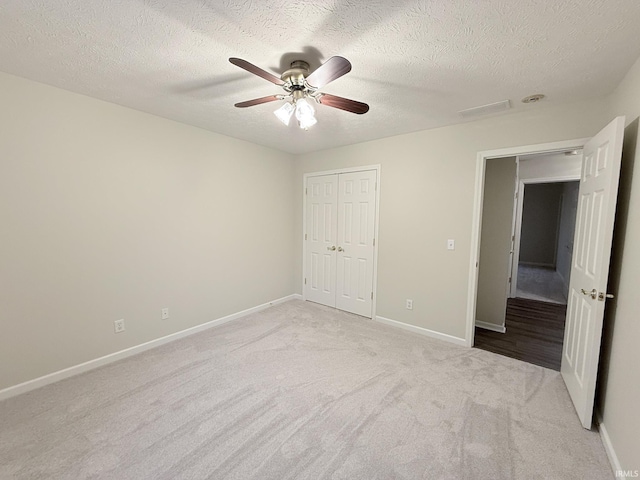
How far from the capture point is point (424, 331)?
10.7 ft

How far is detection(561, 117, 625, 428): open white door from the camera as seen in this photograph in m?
1.70

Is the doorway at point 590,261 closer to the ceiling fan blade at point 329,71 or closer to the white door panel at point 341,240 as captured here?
the ceiling fan blade at point 329,71

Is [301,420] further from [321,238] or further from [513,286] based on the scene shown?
[513,286]

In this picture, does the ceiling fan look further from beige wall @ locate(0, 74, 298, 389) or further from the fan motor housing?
beige wall @ locate(0, 74, 298, 389)

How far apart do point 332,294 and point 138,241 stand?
2.58 metres

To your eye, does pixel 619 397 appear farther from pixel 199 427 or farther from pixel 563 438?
pixel 199 427

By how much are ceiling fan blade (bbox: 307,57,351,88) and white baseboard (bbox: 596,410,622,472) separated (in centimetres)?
256

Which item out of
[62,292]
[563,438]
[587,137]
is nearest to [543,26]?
[587,137]

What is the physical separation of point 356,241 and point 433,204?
1.13 metres

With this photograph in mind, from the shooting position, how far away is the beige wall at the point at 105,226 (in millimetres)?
2082

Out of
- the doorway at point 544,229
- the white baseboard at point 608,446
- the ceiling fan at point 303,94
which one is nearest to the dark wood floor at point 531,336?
the white baseboard at point 608,446

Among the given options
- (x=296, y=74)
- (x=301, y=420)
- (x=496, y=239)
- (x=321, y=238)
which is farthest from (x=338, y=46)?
(x=496, y=239)

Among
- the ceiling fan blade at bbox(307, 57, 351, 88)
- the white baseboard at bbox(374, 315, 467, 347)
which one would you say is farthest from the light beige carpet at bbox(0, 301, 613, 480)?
the ceiling fan blade at bbox(307, 57, 351, 88)

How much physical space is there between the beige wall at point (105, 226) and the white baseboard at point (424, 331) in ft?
6.49
